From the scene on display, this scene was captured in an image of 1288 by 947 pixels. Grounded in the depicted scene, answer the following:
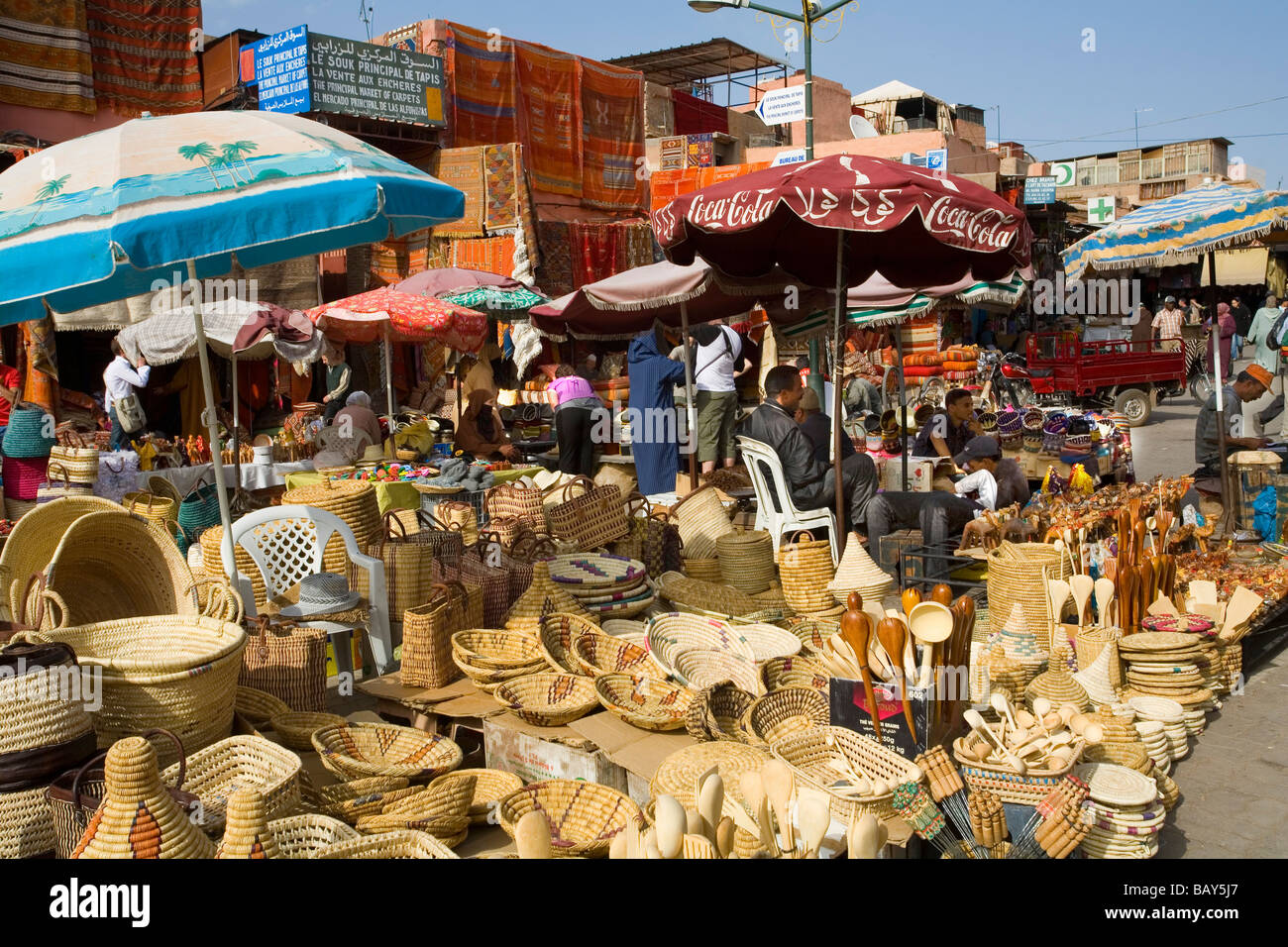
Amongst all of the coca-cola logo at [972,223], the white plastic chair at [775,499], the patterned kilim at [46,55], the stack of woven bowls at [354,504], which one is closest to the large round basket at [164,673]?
the stack of woven bowls at [354,504]

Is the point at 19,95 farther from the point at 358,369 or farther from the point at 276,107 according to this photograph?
the point at 358,369

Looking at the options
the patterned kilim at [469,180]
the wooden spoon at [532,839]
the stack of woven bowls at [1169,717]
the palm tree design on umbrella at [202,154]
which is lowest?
the stack of woven bowls at [1169,717]

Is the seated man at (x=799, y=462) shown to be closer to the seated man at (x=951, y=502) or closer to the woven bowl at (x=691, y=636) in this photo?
the seated man at (x=951, y=502)

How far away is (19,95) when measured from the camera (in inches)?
518

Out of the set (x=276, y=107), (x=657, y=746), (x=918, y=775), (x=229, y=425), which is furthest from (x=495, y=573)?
(x=276, y=107)

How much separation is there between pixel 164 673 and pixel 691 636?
2.17m

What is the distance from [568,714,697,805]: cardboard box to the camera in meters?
3.35

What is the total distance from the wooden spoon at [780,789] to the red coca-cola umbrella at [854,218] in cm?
308

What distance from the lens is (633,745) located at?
11.6 ft

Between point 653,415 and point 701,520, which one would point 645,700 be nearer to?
point 701,520

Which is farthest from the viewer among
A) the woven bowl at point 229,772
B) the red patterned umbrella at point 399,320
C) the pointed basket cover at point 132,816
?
the red patterned umbrella at point 399,320

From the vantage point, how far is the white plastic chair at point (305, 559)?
186 inches

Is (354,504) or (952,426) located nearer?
(354,504)

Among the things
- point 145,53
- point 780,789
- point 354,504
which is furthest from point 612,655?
point 145,53
